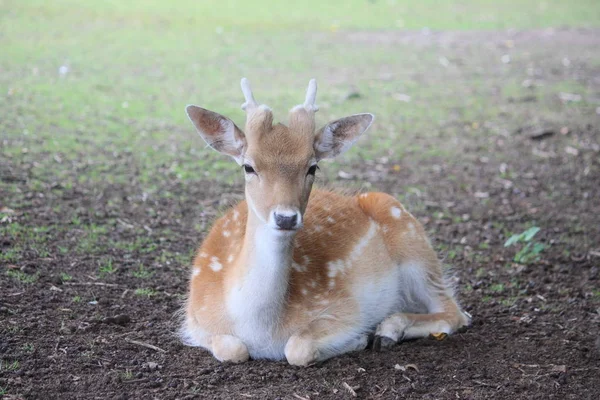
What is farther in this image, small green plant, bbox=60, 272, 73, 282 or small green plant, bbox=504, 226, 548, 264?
small green plant, bbox=504, 226, 548, 264

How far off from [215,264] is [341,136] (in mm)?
956

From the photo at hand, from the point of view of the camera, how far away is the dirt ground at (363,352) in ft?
11.9

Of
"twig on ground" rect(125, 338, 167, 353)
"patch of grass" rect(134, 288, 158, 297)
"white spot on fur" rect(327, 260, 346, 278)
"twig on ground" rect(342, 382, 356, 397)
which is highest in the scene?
"white spot on fur" rect(327, 260, 346, 278)

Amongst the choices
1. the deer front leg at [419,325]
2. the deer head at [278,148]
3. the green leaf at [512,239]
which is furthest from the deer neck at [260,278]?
the green leaf at [512,239]

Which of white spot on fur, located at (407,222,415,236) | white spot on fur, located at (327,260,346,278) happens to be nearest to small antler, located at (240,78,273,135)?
white spot on fur, located at (327,260,346,278)

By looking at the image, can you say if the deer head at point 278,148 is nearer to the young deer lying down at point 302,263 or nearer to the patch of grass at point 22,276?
the young deer lying down at point 302,263

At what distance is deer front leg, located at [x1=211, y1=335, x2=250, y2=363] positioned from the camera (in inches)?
149

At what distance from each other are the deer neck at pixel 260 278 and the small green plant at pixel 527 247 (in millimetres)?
2322

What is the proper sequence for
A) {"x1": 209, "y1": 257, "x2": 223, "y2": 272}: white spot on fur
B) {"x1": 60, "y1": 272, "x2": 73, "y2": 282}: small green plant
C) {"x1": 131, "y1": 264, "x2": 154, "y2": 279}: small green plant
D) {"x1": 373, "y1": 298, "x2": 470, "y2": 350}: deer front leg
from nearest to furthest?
{"x1": 209, "y1": 257, "x2": 223, "y2": 272}: white spot on fur → {"x1": 373, "y1": 298, "x2": 470, "y2": 350}: deer front leg → {"x1": 60, "y1": 272, "x2": 73, "y2": 282}: small green plant → {"x1": 131, "y1": 264, "x2": 154, "y2": 279}: small green plant

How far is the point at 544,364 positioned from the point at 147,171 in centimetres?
406

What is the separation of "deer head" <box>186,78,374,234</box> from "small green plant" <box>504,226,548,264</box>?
2182mm

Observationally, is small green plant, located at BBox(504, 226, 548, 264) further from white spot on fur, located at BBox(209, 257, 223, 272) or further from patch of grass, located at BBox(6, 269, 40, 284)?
patch of grass, located at BBox(6, 269, 40, 284)

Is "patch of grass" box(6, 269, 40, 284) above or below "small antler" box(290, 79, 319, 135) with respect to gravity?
below

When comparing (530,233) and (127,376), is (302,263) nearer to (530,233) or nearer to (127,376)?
(127,376)
